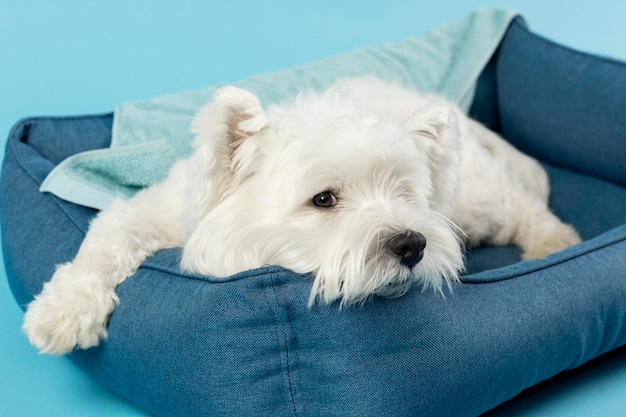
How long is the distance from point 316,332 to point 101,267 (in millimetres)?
807

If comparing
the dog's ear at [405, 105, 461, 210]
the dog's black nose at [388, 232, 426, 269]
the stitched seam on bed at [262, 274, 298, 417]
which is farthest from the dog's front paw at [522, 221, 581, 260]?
the stitched seam on bed at [262, 274, 298, 417]

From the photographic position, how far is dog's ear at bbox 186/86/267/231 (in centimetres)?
240

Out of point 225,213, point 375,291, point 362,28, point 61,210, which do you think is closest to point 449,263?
point 375,291

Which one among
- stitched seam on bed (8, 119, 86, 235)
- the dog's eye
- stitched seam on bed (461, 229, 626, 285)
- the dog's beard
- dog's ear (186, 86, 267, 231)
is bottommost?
stitched seam on bed (461, 229, 626, 285)

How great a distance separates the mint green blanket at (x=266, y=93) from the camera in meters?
3.38

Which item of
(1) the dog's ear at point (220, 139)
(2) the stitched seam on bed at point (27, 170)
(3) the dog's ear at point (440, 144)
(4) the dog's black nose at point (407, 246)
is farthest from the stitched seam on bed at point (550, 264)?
(2) the stitched seam on bed at point (27, 170)

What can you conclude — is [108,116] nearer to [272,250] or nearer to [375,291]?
[272,250]

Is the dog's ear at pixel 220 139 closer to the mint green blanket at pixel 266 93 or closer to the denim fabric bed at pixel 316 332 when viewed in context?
the denim fabric bed at pixel 316 332

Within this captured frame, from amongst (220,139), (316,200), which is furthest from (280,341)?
(220,139)

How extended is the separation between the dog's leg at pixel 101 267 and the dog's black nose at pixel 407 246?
98 centimetres

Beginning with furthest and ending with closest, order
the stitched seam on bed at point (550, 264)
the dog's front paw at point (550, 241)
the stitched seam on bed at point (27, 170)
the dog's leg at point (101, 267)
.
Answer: the dog's front paw at point (550, 241) < the stitched seam on bed at point (27, 170) < the stitched seam on bed at point (550, 264) < the dog's leg at point (101, 267)

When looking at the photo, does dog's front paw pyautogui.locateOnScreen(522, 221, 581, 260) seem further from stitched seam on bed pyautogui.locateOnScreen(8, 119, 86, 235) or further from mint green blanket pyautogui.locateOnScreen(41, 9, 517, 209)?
stitched seam on bed pyautogui.locateOnScreen(8, 119, 86, 235)

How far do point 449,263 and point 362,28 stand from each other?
13.5 feet

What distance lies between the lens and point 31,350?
3.29m
